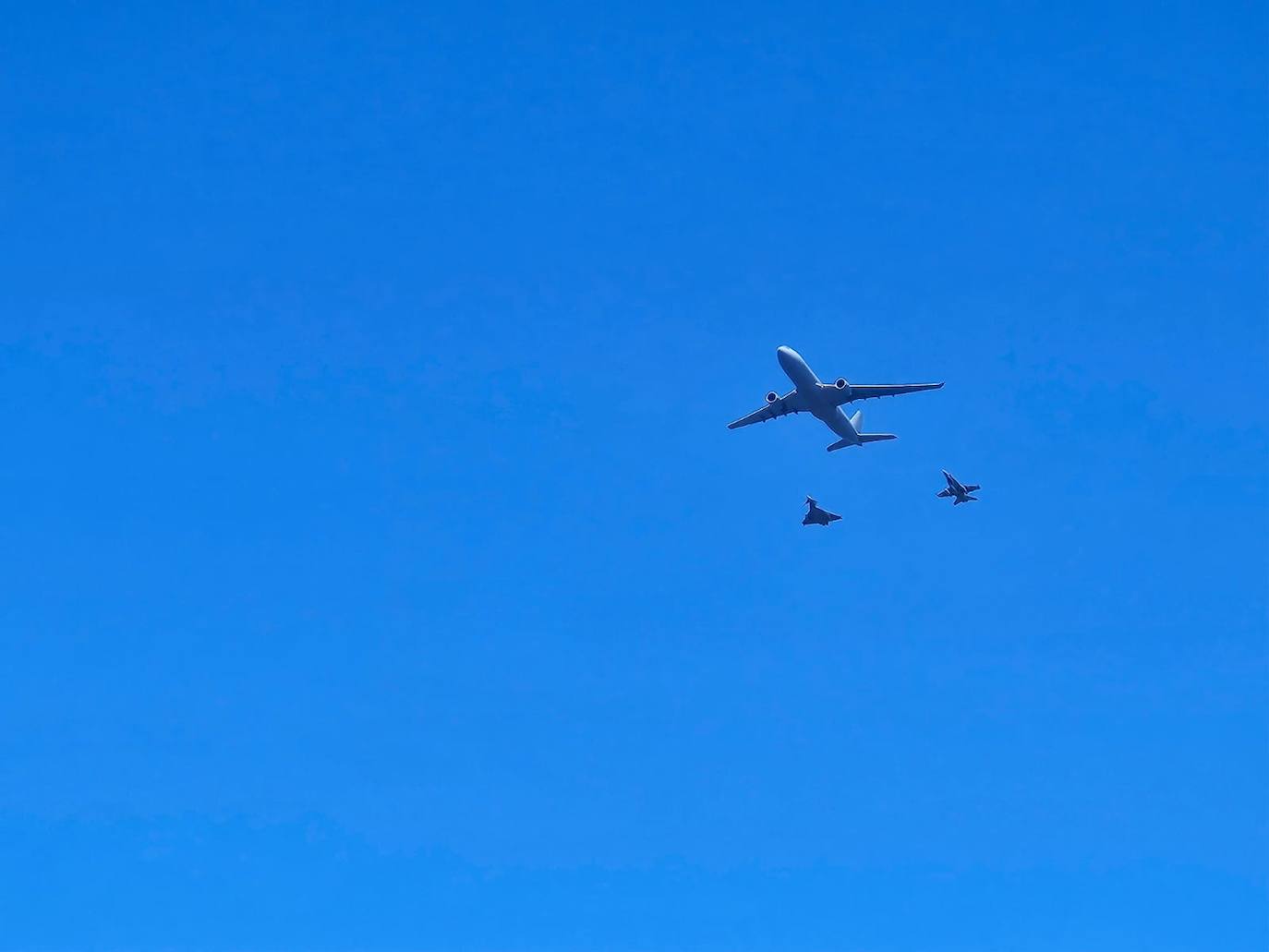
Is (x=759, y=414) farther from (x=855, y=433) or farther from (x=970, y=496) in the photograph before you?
(x=970, y=496)

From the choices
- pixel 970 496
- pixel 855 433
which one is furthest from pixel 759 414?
pixel 970 496

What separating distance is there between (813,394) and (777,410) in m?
5.62

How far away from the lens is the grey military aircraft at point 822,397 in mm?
155225

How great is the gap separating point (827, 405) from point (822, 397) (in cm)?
114

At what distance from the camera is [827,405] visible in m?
158

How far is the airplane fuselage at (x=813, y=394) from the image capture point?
507 ft

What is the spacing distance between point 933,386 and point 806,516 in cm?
1594

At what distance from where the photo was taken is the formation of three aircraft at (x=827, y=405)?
155625 millimetres

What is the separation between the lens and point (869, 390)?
516 ft

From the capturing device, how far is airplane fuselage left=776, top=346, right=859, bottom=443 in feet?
507

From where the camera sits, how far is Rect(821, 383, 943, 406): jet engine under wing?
156m

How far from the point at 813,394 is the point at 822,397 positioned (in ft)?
2.43

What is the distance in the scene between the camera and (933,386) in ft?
513

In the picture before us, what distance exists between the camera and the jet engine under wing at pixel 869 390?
513 feet
